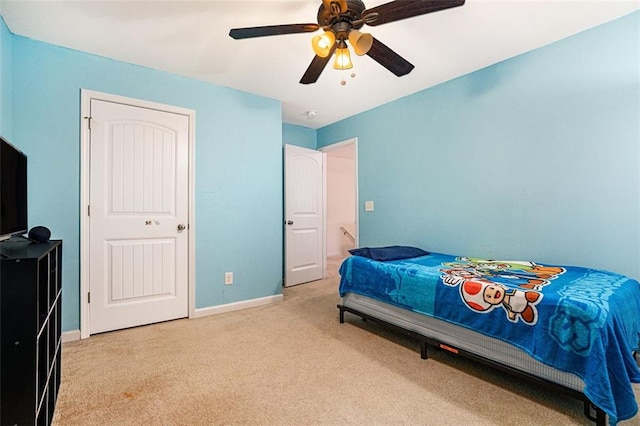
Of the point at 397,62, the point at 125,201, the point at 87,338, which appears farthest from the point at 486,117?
the point at 87,338

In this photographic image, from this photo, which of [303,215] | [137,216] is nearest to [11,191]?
[137,216]

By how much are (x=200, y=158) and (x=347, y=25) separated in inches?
77.9

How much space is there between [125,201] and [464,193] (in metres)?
3.19

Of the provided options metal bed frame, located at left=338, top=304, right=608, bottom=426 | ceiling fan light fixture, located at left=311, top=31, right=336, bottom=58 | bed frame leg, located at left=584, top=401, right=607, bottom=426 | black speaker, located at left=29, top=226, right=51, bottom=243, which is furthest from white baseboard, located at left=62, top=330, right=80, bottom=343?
bed frame leg, located at left=584, top=401, right=607, bottom=426

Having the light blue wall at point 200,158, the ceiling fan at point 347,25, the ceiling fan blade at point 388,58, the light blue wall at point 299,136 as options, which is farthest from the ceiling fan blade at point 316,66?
the light blue wall at point 299,136

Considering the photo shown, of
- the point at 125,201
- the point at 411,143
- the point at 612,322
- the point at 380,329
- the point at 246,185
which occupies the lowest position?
the point at 380,329

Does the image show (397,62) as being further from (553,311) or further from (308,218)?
(308,218)

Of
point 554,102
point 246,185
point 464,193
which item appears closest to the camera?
point 554,102

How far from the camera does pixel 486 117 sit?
273 cm

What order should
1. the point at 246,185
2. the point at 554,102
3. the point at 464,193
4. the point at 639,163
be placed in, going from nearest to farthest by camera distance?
the point at 639,163
the point at 554,102
the point at 464,193
the point at 246,185

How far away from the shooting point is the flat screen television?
53.4 inches

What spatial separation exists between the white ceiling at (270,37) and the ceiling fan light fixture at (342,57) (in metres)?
0.32

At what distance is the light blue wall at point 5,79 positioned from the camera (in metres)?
2.02

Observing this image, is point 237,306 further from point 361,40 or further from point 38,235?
point 361,40
